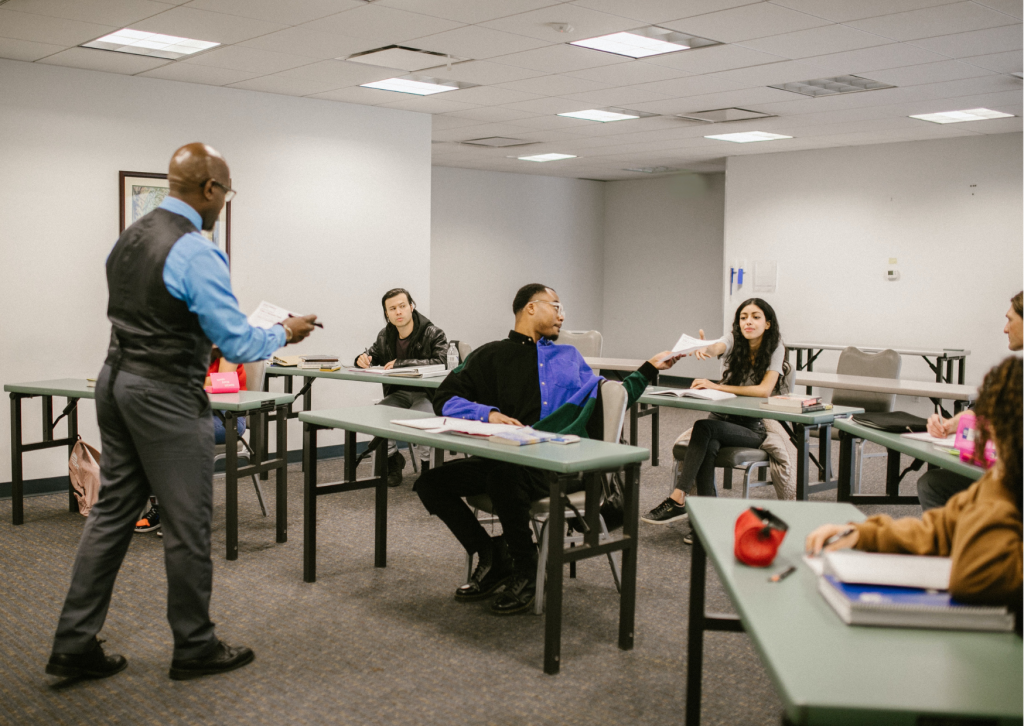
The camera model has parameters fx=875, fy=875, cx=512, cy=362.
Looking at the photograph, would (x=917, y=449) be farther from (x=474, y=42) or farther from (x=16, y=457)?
(x=16, y=457)

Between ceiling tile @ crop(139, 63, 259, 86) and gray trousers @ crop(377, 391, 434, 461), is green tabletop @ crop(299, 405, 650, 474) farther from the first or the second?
ceiling tile @ crop(139, 63, 259, 86)

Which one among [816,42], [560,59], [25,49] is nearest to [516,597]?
[560,59]

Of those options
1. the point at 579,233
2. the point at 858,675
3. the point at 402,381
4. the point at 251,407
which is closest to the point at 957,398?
the point at 402,381

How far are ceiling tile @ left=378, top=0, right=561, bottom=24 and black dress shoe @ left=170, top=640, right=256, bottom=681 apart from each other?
2.95 metres

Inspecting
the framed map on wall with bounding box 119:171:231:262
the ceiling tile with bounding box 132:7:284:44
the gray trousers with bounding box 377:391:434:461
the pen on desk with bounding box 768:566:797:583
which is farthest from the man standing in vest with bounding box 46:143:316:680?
the framed map on wall with bounding box 119:171:231:262

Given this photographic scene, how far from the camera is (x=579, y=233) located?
12172 mm

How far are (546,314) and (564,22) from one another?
175 cm

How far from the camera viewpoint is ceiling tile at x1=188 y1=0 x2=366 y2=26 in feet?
13.6

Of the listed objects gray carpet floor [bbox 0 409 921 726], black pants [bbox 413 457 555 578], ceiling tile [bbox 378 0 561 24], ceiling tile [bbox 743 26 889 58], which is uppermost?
ceiling tile [bbox 743 26 889 58]

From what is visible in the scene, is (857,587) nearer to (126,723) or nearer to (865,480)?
(126,723)

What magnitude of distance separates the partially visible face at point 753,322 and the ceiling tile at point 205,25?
286 cm

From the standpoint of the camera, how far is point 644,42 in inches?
192

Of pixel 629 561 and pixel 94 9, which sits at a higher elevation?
pixel 94 9

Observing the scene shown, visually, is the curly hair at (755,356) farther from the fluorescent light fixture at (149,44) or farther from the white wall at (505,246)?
the white wall at (505,246)
